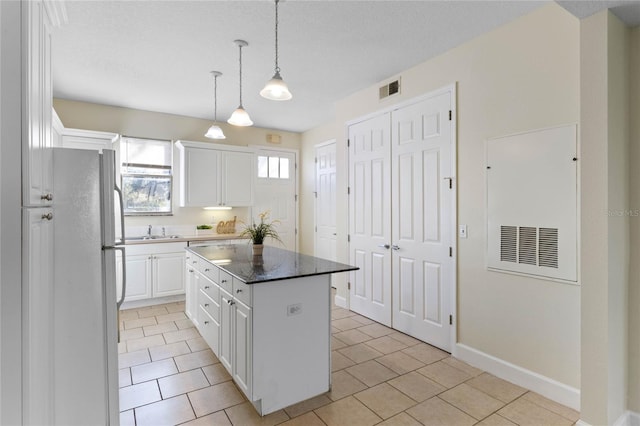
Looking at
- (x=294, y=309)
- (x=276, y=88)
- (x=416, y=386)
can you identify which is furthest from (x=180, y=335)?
(x=276, y=88)

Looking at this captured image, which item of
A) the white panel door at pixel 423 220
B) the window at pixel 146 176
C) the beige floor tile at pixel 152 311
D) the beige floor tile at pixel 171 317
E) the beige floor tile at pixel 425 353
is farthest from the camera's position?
the window at pixel 146 176

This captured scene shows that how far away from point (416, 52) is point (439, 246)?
1.90 metres

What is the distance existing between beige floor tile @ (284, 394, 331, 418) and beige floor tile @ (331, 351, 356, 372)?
0.45 meters

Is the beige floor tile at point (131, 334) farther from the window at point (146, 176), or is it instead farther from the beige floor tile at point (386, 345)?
the beige floor tile at point (386, 345)

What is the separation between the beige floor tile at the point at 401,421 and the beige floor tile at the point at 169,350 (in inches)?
79.5

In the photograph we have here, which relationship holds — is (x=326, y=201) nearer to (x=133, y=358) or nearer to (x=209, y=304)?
(x=209, y=304)

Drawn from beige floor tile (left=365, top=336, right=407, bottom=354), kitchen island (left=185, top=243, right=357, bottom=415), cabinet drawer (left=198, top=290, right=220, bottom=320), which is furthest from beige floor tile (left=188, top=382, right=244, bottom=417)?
beige floor tile (left=365, top=336, right=407, bottom=354)

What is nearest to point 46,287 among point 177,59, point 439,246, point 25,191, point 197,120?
point 25,191

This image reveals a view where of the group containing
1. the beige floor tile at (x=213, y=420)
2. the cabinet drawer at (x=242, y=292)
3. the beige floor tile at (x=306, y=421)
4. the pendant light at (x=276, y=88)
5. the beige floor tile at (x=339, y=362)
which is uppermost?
the pendant light at (x=276, y=88)

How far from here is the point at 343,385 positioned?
260 centimetres

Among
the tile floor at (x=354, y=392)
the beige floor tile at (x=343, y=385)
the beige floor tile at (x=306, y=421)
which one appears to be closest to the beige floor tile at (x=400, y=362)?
the tile floor at (x=354, y=392)

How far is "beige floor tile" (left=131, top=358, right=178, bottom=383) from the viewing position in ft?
8.89

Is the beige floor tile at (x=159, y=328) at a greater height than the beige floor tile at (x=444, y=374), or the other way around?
the beige floor tile at (x=159, y=328)

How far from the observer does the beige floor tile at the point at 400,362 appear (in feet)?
9.41
